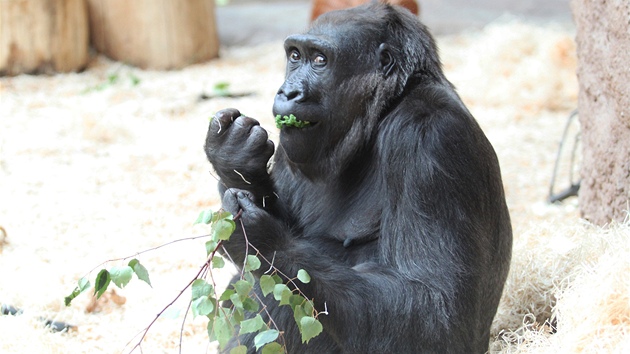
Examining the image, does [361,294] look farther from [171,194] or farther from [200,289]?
[171,194]

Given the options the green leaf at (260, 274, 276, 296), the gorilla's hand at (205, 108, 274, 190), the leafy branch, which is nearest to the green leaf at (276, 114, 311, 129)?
the gorilla's hand at (205, 108, 274, 190)

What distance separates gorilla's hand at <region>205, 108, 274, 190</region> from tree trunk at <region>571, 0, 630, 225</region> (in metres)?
1.90

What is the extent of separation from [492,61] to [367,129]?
6540 mm

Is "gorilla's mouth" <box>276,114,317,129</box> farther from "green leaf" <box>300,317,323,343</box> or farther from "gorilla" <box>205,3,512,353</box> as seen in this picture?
"green leaf" <box>300,317,323,343</box>

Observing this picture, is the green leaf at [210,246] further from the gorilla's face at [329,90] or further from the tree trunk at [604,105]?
the tree trunk at [604,105]

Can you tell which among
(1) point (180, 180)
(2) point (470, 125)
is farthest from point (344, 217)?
(1) point (180, 180)

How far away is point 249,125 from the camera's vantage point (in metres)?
3.25

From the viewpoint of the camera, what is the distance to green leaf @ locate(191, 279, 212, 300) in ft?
8.96

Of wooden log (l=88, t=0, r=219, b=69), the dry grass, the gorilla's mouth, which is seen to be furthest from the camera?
wooden log (l=88, t=0, r=219, b=69)

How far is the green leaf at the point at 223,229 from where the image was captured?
267 centimetres

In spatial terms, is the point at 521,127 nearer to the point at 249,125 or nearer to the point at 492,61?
the point at 492,61

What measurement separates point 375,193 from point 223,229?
0.84m

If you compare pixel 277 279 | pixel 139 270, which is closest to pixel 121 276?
pixel 139 270

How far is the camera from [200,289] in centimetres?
274
